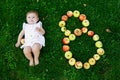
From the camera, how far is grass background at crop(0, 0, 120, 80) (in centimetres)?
596

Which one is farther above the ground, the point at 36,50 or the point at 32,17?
the point at 32,17

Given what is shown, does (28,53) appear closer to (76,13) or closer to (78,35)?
(78,35)

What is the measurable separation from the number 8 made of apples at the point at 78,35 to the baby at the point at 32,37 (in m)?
0.37

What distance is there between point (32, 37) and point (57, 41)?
0.43m

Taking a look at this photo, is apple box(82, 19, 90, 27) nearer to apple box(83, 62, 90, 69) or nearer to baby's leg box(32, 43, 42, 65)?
apple box(83, 62, 90, 69)

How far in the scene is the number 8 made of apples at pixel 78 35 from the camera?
596 centimetres

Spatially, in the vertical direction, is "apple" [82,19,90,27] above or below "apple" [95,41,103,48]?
above

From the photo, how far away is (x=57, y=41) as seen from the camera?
20.3 ft

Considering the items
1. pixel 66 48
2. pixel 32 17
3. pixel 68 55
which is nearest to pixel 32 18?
pixel 32 17

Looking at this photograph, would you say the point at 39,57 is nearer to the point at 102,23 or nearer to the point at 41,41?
the point at 41,41

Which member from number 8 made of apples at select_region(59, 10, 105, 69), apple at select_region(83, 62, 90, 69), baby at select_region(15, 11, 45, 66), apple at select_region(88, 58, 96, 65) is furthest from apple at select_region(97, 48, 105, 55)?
baby at select_region(15, 11, 45, 66)

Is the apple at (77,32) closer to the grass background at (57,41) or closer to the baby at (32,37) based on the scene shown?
the grass background at (57,41)

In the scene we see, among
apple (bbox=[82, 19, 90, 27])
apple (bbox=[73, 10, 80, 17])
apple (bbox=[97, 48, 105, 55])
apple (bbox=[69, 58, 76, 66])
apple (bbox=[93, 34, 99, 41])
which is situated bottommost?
apple (bbox=[69, 58, 76, 66])

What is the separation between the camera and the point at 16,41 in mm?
6250
